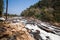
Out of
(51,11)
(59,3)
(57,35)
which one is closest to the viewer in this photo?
(57,35)

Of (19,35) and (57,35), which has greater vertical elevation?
(19,35)

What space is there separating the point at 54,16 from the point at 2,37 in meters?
30.2

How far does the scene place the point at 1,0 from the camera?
4250cm

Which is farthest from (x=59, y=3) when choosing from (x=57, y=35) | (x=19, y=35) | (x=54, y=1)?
(x=19, y=35)

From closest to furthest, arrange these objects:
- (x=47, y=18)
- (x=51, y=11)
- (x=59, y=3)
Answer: (x=47, y=18)
(x=51, y=11)
(x=59, y=3)

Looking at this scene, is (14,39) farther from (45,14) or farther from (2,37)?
(45,14)

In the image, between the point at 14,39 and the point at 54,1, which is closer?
the point at 14,39

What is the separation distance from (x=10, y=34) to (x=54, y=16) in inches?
1161

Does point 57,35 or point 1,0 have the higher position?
point 1,0

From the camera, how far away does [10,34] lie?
1497 centimetres

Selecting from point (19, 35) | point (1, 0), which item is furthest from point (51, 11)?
point (19, 35)

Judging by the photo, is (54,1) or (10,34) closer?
(10,34)

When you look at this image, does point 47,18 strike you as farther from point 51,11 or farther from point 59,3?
point 59,3

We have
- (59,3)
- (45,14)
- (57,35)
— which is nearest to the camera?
(57,35)
